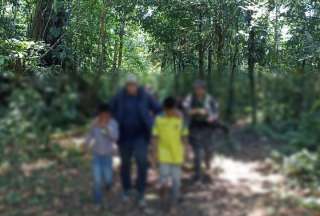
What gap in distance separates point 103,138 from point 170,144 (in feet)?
1.98

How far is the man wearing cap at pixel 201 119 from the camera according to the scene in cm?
474

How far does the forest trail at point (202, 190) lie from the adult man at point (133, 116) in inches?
7.1

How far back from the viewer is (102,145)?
4.76m

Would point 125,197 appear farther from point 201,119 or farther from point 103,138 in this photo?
point 201,119

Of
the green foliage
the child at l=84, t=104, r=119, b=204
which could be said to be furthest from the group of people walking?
the green foliage

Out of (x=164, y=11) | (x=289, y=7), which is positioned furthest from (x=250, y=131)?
(x=289, y=7)

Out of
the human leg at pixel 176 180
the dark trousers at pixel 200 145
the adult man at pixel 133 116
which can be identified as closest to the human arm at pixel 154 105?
the adult man at pixel 133 116

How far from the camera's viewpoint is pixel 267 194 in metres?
4.57

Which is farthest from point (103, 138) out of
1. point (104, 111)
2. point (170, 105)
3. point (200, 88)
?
point (200, 88)

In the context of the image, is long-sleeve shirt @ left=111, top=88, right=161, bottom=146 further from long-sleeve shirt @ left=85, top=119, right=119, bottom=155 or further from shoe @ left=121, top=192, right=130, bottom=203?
shoe @ left=121, top=192, right=130, bottom=203

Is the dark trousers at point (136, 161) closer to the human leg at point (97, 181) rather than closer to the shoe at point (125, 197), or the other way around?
the shoe at point (125, 197)

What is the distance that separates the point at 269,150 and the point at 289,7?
22.1 meters

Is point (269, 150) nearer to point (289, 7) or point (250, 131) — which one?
point (250, 131)

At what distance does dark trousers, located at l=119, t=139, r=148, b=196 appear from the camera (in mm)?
4719
